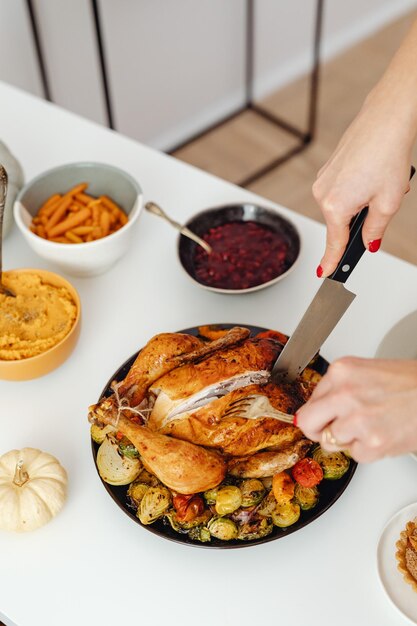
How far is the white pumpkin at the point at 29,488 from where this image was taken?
0.99 meters

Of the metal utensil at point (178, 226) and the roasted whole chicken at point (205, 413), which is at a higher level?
the roasted whole chicken at point (205, 413)

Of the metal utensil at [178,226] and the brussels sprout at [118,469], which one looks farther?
the metal utensil at [178,226]

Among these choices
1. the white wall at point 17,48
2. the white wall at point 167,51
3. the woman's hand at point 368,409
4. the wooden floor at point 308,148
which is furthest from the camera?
the wooden floor at point 308,148

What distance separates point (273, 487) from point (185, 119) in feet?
7.76

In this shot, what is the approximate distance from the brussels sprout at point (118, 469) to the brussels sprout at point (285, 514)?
0.19 m

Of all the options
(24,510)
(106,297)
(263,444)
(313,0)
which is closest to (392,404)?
(263,444)

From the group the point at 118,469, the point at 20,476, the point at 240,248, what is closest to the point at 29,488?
the point at 20,476

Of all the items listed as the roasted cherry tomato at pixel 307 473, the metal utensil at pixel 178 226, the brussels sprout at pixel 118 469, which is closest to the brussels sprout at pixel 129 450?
the brussels sprout at pixel 118 469

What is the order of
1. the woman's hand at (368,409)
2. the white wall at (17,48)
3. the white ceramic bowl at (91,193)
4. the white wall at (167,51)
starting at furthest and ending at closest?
the white wall at (167,51) < the white wall at (17,48) < the white ceramic bowl at (91,193) < the woman's hand at (368,409)

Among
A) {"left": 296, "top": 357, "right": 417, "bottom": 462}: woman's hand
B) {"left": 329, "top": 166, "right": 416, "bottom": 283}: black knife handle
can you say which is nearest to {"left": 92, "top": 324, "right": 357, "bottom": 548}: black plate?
{"left": 296, "top": 357, "right": 417, "bottom": 462}: woman's hand

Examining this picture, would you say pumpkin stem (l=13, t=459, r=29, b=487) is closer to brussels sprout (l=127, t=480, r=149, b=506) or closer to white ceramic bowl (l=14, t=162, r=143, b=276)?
brussels sprout (l=127, t=480, r=149, b=506)

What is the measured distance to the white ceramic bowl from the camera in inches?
50.0

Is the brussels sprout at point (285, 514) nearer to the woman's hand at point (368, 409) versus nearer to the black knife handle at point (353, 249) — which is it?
the woman's hand at point (368, 409)

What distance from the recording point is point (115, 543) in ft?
3.34
